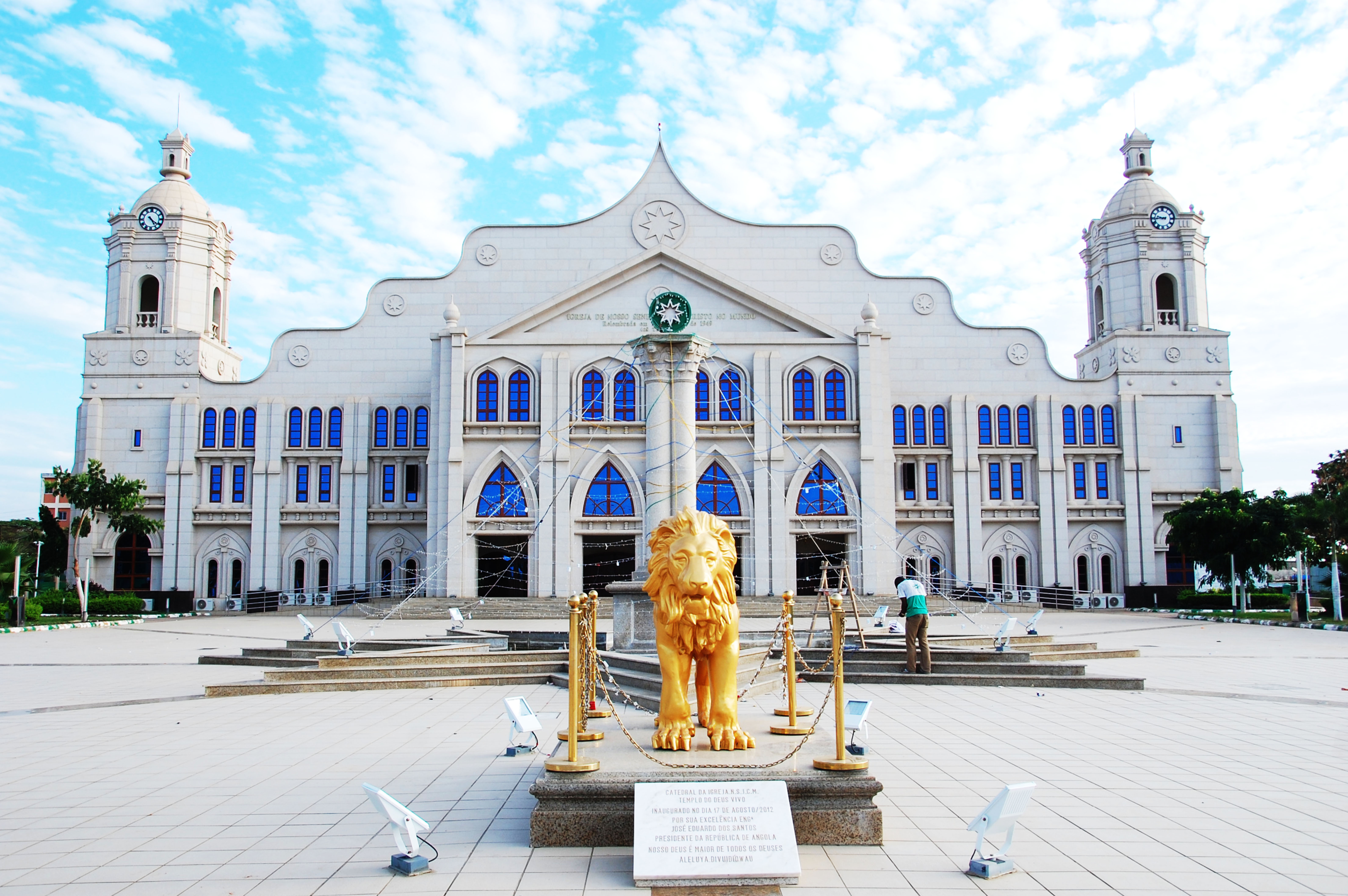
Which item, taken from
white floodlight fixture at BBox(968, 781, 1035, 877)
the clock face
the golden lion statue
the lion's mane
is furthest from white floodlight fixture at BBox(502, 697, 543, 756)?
the clock face

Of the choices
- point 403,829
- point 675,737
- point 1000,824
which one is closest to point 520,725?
point 675,737

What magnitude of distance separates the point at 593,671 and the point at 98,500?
35.0 meters

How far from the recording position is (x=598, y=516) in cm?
3681

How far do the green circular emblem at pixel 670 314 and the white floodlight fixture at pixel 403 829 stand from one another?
13.6 m

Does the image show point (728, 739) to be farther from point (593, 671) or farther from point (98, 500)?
point (98, 500)

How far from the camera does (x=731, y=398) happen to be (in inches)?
1478

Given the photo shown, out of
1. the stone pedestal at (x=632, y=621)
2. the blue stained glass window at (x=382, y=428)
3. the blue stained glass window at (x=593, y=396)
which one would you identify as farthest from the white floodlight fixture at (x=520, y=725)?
the blue stained glass window at (x=382, y=428)

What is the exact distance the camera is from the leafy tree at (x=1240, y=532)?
33.3 metres

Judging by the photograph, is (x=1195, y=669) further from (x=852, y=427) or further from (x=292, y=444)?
(x=292, y=444)

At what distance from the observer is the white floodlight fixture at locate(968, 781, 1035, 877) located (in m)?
6.50

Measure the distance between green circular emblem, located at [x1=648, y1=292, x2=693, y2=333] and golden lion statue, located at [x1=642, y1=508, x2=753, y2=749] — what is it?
37.2ft

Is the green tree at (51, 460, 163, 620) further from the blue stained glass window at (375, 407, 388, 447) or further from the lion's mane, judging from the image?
the lion's mane

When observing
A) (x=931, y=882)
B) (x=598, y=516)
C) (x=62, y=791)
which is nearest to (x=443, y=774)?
(x=62, y=791)

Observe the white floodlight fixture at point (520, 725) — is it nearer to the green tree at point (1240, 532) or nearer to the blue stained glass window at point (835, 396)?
the blue stained glass window at point (835, 396)
